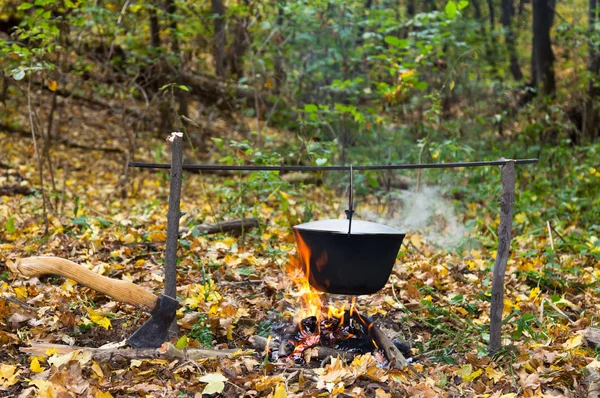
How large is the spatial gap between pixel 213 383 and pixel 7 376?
3.17 feet

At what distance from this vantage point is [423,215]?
705 cm

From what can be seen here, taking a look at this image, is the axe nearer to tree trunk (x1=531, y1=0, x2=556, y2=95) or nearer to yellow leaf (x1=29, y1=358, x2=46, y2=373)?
yellow leaf (x1=29, y1=358, x2=46, y2=373)

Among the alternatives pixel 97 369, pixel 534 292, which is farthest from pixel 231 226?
pixel 97 369

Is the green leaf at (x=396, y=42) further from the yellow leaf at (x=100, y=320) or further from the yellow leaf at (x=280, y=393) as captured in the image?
the yellow leaf at (x=280, y=393)

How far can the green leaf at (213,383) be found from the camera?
2.76 m

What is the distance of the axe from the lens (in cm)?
318

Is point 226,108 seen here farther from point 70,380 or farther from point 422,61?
point 70,380

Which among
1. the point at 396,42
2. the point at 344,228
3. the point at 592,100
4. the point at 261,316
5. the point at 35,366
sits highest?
the point at 396,42

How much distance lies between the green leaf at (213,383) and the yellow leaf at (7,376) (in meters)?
0.87

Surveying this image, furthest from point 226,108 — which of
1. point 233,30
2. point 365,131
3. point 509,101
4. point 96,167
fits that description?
point 509,101

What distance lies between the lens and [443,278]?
4.80 meters

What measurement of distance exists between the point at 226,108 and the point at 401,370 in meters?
9.34

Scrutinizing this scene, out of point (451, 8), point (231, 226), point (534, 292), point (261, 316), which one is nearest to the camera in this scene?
point (261, 316)

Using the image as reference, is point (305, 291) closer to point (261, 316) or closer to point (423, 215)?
point (261, 316)
